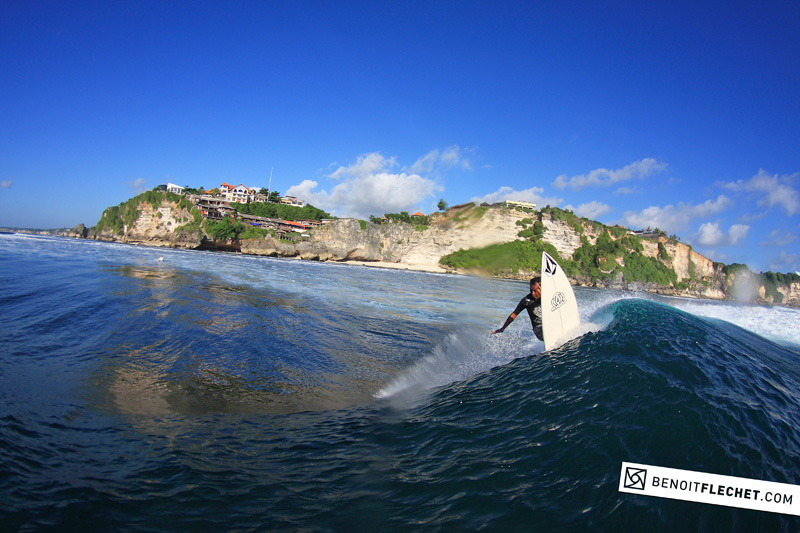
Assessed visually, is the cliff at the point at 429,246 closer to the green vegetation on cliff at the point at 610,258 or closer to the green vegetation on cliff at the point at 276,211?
the green vegetation on cliff at the point at 610,258

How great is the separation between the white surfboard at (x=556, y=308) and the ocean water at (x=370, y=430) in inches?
23.4

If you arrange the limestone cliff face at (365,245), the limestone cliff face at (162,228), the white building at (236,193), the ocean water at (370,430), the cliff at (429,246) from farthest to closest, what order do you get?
1. the white building at (236,193)
2. the limestone cliff face at (162,228)
3. the limestone cliff face at (365,245)
4. the cliff at (429,246)
5. the ocean water at (370,430)

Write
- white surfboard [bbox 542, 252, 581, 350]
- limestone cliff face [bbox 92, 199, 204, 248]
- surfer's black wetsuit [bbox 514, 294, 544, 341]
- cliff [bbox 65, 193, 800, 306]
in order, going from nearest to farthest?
1. white surfboard [bbox 542, 252, 581, 350]
2. surfer's black wetsuit [bbox 514, 294, 544, 341]
3. cliff [bbox 65, 193, 800, 306]
4. limestone cliff face [bbox 92, 199, 204, 248]

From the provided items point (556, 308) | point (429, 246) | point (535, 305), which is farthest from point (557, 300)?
point (429, 246)

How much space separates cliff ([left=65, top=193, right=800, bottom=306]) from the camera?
302 feet

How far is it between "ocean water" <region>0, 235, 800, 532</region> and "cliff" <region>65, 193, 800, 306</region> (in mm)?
73571

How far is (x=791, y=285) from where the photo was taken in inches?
4776

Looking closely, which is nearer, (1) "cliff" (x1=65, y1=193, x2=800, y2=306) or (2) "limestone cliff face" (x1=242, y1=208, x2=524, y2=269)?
(1) "cliff" (x1=65, y1=193, x2=800, y2=306)

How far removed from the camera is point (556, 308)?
8.70 meters

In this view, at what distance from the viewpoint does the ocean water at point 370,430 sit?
2.94 m

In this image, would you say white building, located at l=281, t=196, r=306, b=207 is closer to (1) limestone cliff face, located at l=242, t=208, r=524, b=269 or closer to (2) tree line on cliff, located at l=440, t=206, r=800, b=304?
(1) limestone cliff face, located at l=242, t=208, r=524, b=269

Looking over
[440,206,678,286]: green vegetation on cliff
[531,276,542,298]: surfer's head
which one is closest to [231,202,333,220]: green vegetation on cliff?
[440,206,678,286]: green vegetation on cliff

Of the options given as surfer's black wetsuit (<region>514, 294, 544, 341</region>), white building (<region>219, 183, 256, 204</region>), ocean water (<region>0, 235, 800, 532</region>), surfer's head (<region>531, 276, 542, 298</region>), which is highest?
white building (<region>219, 183, 256, 204</region>)

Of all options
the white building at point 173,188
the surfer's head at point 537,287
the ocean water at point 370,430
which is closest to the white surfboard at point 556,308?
the surfer's head at point 537,287
